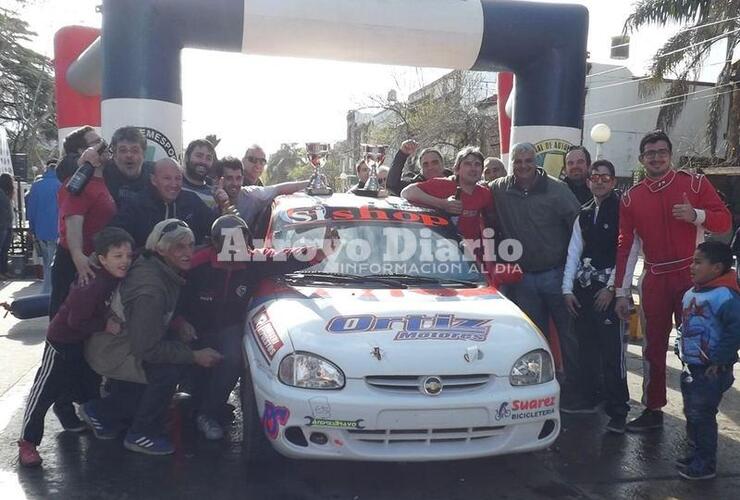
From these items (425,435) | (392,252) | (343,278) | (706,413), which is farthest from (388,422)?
(706,413)

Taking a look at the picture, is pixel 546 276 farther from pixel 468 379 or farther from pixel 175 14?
pixel 175 14

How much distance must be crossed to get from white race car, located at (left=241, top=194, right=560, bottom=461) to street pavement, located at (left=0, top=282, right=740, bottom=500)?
0.29m

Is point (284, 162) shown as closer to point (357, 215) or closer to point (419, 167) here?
point (419, 167)

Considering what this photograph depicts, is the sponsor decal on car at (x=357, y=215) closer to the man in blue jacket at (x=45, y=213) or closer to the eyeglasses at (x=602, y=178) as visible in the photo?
the eyeglasses at (x=602, y=178)

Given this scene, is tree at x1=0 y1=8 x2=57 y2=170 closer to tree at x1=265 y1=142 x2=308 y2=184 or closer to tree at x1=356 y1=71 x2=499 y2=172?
tree at x1=356 y1=71 x2=499 y2=172

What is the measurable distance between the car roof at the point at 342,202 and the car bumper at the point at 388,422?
173 cm

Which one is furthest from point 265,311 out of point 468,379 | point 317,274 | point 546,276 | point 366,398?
point 546,276

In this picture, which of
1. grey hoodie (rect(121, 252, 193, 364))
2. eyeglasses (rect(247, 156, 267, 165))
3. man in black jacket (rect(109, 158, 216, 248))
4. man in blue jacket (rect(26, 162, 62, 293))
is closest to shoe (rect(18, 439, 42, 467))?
grey hoodie (rect(121, 252, 193, 364))

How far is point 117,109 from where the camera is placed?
6.44 meters

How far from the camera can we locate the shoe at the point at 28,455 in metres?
3.80

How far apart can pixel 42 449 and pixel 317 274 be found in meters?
2.02

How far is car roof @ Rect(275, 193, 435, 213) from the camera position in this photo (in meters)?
4.83

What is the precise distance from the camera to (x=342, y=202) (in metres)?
4.89

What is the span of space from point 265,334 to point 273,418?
0.52 meters
